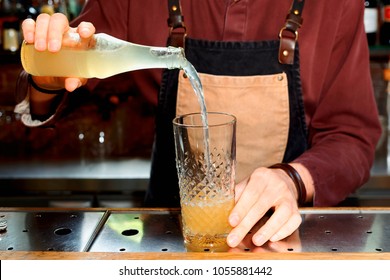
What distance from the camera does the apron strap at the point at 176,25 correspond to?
1631mm

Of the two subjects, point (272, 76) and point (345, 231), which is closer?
point (345, 231)

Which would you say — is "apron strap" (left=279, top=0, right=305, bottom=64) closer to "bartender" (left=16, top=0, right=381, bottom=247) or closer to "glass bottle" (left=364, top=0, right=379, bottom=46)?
"bartender" (left=16, top=0, right=381, bottom=247)

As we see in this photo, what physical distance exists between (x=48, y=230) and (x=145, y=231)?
0.64 feet

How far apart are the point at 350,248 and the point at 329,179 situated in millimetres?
423

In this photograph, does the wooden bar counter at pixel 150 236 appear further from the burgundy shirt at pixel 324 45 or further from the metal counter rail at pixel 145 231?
the burgundy shirt at pixel 324 45

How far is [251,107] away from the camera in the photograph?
5.49ft

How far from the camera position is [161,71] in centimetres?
175

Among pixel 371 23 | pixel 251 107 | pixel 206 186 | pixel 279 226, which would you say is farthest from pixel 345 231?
pixel 371 23

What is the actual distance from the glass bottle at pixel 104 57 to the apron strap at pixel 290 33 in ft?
1.84

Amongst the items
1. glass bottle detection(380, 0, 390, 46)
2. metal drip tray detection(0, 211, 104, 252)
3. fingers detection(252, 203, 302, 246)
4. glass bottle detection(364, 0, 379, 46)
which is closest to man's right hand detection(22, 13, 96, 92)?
metal drip tray detection(0, 211, 104, 252)

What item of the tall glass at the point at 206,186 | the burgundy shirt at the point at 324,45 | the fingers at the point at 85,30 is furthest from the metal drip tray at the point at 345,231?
the fingers at the point at 85,30

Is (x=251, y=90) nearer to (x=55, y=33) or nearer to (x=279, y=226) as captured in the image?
(x=279, y=226)

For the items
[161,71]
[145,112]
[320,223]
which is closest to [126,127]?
[145,112]
